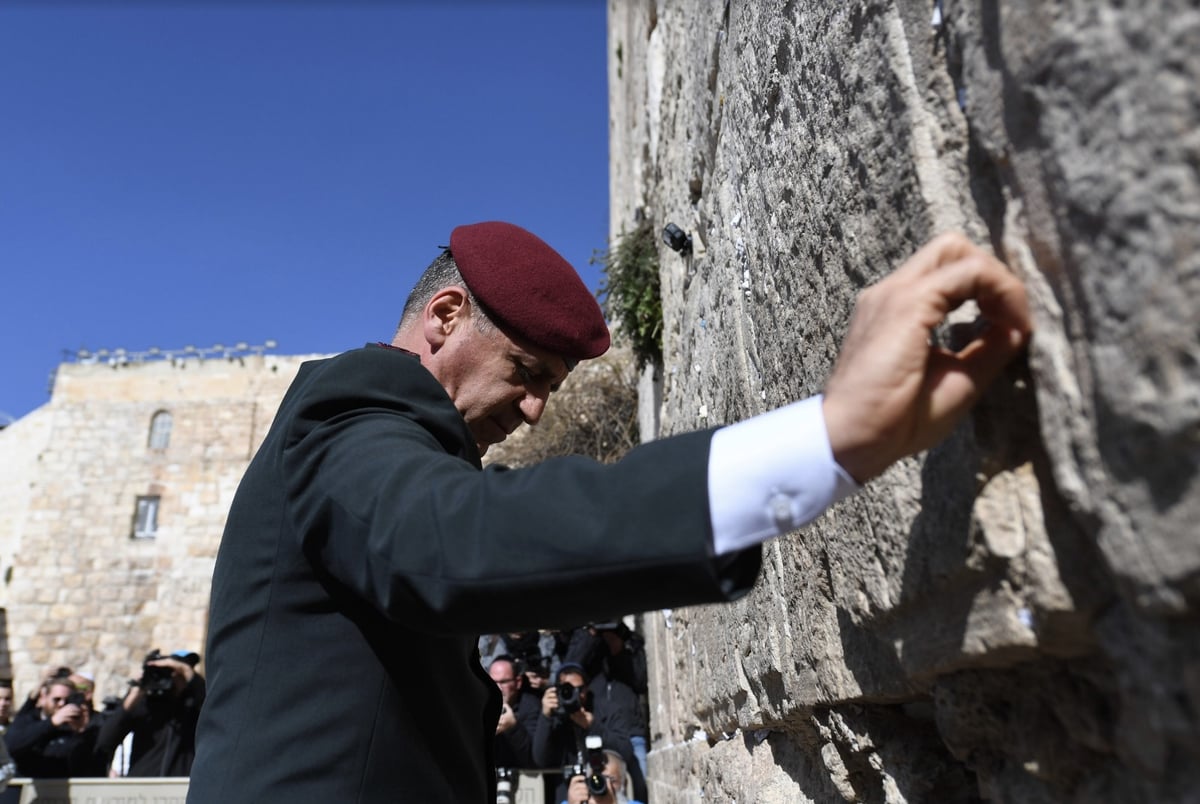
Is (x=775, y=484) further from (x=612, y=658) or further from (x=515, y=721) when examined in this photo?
(x=612, y=658)

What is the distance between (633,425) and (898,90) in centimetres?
678

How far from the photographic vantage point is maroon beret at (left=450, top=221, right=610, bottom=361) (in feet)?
4.41

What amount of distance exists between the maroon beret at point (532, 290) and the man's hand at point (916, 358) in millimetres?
633

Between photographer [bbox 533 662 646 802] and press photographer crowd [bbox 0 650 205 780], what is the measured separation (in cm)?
230

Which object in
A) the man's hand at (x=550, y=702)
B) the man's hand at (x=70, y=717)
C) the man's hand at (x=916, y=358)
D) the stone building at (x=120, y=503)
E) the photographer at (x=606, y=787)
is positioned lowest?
the photographer at (x=606, y=787)

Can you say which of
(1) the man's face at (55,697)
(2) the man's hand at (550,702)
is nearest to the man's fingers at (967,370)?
(2) the man's hand at (550,702)

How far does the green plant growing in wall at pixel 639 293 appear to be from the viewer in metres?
4.61

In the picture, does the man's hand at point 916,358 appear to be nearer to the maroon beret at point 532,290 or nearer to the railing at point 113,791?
the maroon beret at point 532,290

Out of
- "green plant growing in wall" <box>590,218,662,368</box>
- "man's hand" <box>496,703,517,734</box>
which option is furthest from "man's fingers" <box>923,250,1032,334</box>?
"man's hand" <box>496,703,517,734</box>

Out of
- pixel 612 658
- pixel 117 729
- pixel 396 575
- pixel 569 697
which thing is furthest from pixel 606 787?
pixel 396 575

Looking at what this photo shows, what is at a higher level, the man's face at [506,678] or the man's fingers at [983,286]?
the man's face at [506,678]

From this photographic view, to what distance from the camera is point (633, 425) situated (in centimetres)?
774

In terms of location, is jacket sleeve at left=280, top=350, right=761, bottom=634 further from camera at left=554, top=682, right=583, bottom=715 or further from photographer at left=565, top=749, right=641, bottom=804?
camera at left=554, top=682, right=583, bottom=715

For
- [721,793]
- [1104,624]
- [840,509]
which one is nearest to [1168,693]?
[1104,624]
